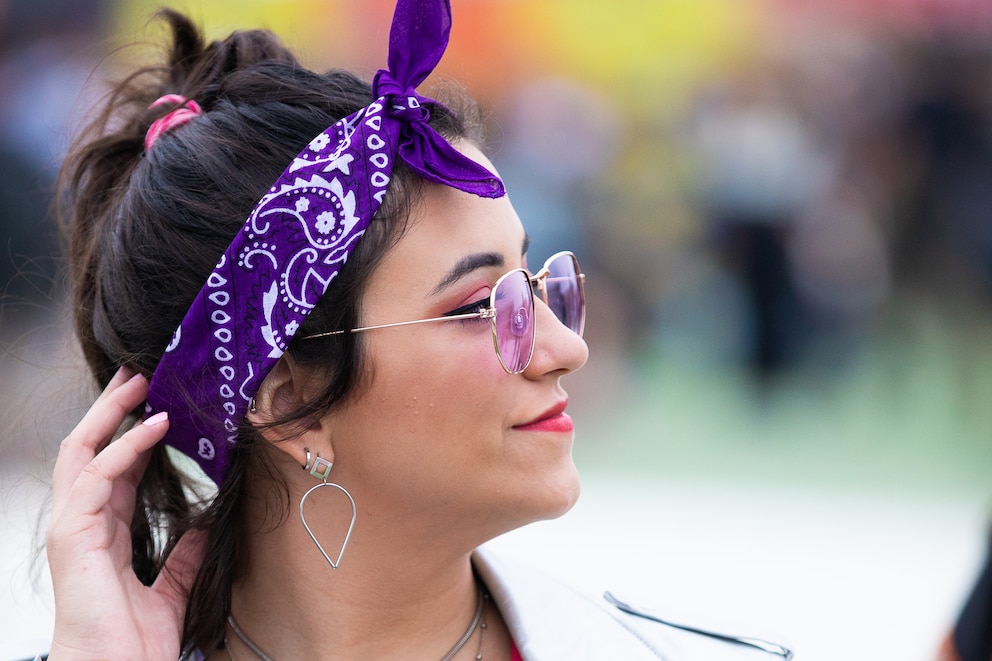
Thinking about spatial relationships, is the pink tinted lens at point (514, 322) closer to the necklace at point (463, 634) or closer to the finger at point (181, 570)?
the necklace at point (463, 634)

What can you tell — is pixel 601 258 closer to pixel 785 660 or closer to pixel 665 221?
pixel 665 221

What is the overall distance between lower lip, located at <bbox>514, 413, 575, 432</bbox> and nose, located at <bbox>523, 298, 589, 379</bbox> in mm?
97

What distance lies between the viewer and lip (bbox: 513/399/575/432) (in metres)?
2.11

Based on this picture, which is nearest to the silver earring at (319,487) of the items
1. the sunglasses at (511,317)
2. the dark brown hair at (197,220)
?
the dark brown hair at (197,220)

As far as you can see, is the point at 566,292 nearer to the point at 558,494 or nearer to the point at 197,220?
the point at 558,494

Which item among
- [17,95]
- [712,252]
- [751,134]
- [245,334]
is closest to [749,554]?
[712,252]

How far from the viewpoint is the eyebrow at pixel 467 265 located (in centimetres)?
205

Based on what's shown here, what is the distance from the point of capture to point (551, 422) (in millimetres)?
2137

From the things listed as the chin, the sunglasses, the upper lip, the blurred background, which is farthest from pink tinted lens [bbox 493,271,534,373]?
the blurred background

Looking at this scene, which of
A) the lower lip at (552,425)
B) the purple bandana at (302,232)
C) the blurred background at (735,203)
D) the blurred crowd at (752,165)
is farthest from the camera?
the blurred crowd at (752,165)

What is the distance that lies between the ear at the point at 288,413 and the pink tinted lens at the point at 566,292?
641 mm

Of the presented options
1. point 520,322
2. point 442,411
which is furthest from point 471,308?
point 442,411

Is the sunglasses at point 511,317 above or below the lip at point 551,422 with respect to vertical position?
above

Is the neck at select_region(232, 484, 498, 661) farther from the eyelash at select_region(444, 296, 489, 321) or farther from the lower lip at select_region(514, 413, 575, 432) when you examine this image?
the eyelash at select_region(444, 296, 489, 321)
